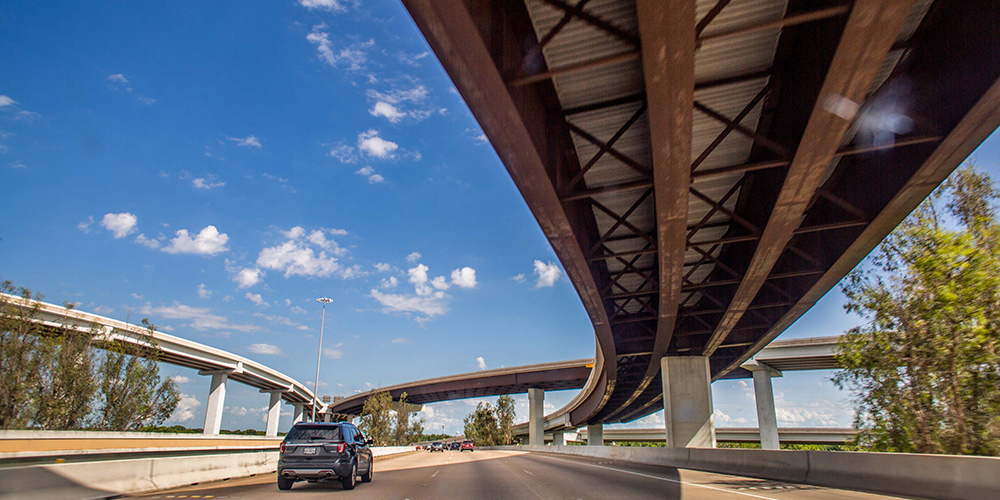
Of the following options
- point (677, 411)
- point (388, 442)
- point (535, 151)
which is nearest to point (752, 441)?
point (388, 442)

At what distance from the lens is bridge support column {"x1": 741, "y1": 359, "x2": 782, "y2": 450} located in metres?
49.2

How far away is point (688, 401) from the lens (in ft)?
93.4

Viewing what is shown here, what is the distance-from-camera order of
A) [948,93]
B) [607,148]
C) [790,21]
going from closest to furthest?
[790,21] → [948,93] → [607,148]

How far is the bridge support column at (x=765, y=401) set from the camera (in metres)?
49.2

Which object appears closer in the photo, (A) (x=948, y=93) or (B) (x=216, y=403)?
(A) (x=948, y=93)

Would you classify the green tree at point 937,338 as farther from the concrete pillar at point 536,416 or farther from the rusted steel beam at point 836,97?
the concrete pillar at point 536,416

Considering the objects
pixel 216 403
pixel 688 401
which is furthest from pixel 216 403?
pixel 688 401

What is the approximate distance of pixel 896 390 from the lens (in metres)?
Answer: 15.9

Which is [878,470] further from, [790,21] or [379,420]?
[379,420]

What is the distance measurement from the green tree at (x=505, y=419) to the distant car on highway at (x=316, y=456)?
97.3 meters

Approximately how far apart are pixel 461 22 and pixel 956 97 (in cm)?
783

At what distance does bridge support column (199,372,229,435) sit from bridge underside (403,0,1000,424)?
52963 millimetres

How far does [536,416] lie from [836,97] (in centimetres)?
6512

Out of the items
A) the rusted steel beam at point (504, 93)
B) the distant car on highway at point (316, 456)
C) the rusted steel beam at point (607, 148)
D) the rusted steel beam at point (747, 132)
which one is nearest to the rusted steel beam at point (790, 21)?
the rusted steel beam at point (504, 93)
